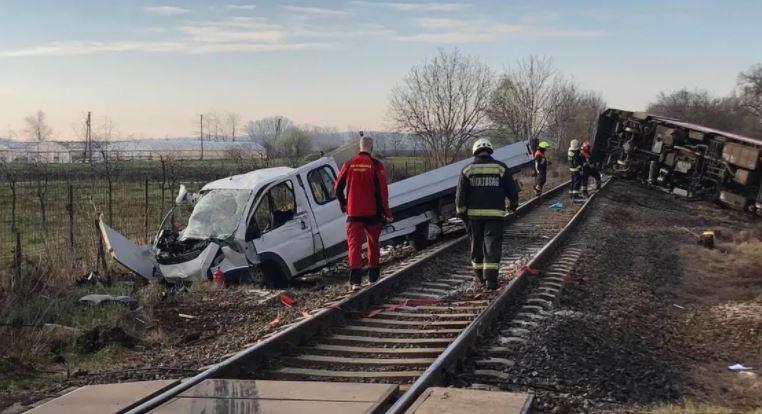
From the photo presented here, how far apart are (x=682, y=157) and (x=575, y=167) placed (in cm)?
350

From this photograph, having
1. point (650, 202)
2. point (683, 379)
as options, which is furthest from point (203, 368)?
point (650, 202)

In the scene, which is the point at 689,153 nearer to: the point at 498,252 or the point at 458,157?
the point at 498,252

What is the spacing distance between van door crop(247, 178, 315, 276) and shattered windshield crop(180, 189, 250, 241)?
316mm

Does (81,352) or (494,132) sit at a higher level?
(494,132)

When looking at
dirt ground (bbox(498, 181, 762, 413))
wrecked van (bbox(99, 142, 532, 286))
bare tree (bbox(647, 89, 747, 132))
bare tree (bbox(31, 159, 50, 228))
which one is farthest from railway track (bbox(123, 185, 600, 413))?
bare tree (bbox(647, 89, 747, 132))

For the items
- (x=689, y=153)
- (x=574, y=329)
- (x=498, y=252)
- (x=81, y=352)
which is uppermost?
(x=689, y=153)

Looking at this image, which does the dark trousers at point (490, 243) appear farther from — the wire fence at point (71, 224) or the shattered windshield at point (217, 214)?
the wire fence at point (71, 224)

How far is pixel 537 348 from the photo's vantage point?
5.93 m

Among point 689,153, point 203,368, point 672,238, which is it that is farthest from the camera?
point 689,153

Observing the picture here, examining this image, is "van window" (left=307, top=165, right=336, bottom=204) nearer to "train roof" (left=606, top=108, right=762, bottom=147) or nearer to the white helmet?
the white helmet

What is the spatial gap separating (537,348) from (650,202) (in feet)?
65.3

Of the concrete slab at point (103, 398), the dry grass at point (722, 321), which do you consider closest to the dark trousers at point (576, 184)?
the dry grass at point (722, 321)

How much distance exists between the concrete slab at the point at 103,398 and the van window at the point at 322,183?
6.13 m

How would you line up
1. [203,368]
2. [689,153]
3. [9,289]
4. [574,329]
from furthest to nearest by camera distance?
[689,153], [9,289], [574,329], [203,368]
